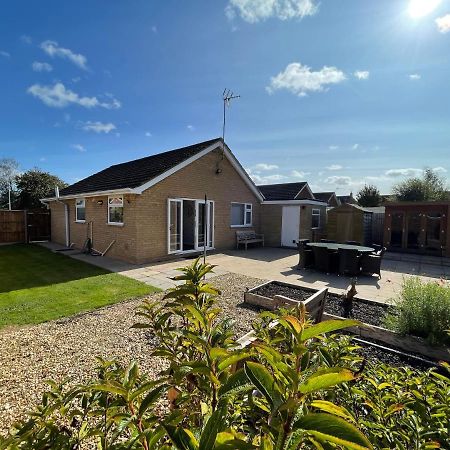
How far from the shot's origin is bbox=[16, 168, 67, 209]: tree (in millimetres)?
27938

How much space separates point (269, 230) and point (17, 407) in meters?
15.6

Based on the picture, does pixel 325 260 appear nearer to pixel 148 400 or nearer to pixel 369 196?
pixel 148 400

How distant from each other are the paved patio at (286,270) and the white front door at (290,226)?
90.4 inches

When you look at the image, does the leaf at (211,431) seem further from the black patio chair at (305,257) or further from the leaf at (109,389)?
the black patio chair at (305,257)

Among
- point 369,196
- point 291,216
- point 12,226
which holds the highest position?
point 369,196

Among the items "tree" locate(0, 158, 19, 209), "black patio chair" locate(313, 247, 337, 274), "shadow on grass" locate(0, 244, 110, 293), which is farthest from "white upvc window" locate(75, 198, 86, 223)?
"tree" locate(0, 158, 19, 209)

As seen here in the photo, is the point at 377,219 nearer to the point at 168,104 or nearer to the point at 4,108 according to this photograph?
the point at 168,104

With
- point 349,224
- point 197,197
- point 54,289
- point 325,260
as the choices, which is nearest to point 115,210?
point 197,197

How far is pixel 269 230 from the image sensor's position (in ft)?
57.6

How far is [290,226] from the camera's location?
665 inches

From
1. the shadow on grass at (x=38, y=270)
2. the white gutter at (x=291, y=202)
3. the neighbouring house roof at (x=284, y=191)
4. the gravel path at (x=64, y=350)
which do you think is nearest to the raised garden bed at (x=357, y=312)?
the gravel path at (x=64, y=350)

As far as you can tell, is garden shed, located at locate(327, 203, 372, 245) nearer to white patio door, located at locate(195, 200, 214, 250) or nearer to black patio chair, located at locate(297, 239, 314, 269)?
black patio chair, located at locate(297, 239, 314, 269)

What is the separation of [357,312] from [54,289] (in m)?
7.97

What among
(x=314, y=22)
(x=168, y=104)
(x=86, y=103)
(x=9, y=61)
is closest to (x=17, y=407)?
(x=314, y=22)
